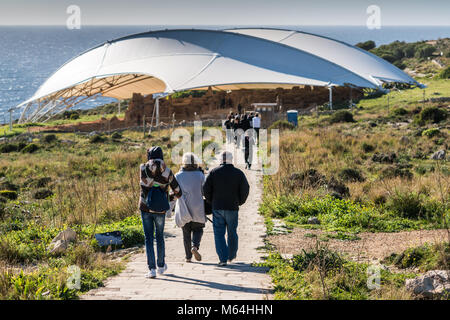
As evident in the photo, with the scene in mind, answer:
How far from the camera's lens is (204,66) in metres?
36.9

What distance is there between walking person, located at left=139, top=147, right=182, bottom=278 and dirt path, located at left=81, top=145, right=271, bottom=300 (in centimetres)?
28

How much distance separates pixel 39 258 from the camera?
8.84 m

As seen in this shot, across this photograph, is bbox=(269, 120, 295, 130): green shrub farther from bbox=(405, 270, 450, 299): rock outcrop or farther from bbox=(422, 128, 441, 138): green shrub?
bbox=(405, 270, 450, 299): rock outcrop

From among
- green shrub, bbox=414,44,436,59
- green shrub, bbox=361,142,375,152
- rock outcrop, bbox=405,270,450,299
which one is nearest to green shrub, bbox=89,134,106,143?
green shrub, bbox=361,142,375,152

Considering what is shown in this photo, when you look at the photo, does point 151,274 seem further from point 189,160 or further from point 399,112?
point 399,112

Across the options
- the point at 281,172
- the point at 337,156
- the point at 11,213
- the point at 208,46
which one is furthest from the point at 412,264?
the point at 208,46

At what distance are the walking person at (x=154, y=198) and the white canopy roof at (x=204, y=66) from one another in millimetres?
26780

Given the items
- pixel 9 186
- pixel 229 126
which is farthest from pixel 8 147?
pixel 229 126

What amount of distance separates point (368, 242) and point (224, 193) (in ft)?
10.2

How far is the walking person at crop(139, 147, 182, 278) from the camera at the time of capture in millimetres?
7551

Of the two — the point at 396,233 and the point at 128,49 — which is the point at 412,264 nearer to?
the point at 396,233

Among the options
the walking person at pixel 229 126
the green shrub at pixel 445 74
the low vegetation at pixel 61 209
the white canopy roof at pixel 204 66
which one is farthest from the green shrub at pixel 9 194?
the green shrub at pixel 445 74

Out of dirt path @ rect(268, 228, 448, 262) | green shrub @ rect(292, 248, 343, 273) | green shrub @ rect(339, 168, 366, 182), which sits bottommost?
dirt path @ rect(268, 228, 448, 262)

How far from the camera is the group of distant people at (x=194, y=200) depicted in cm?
764
